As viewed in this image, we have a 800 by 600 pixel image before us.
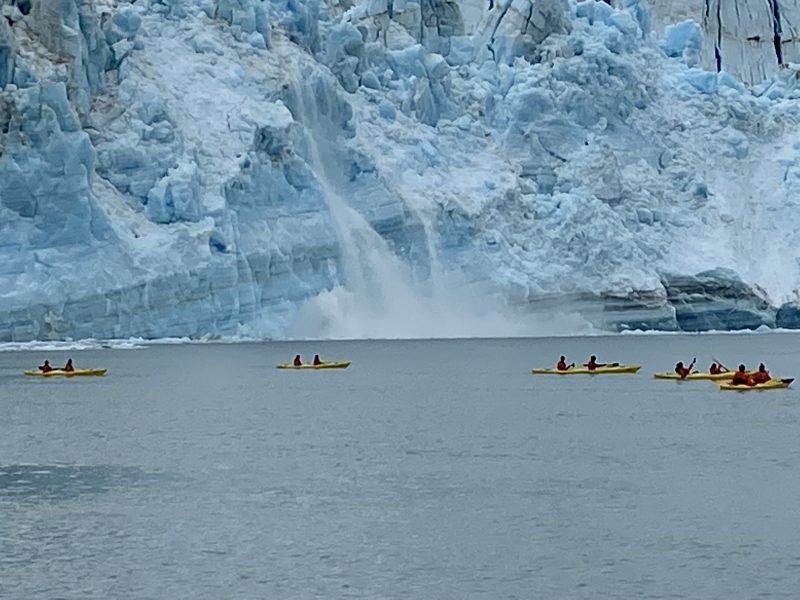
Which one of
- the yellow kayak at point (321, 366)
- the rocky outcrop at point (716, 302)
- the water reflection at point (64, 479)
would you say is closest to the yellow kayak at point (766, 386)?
the yellow kayak at point (321, 366)

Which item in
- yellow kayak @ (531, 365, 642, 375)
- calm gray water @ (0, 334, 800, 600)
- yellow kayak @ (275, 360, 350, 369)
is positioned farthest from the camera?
yellow kayak @ (275, 360, 350, 369)

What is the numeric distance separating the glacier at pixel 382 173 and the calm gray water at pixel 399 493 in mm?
7743

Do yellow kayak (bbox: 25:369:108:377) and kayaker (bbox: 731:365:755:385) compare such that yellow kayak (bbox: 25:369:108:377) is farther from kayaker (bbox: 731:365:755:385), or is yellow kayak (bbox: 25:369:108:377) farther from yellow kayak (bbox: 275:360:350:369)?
kayaker (bbox: 731:365:755:385)

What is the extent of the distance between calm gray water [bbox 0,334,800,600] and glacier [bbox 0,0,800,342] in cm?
774

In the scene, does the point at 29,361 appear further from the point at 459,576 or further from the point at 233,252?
the point at 459,576

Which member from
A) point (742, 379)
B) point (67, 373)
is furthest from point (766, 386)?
point (67, 373)

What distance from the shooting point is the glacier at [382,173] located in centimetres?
4466

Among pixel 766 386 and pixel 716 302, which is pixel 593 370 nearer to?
pixel 766 386

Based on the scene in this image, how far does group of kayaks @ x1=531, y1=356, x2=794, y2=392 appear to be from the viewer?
36906 mm

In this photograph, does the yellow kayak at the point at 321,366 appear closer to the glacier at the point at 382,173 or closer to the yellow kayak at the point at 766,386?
the glacier at the point at 382,173

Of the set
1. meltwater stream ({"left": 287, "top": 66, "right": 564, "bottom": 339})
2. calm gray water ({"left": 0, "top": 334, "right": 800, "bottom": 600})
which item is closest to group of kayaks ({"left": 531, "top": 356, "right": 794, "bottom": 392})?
calm gray water ({"left": 0, "top": 334, "right": 800, "bottom": 600})

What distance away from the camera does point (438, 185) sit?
5444 cm

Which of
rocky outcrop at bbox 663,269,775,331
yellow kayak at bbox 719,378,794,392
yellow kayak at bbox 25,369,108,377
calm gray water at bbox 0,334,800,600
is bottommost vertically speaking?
calm gray water at bbox 0,334,800,600

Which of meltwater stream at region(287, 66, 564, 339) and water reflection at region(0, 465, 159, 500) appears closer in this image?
water reflection at region(0, 465, 159, 500)
